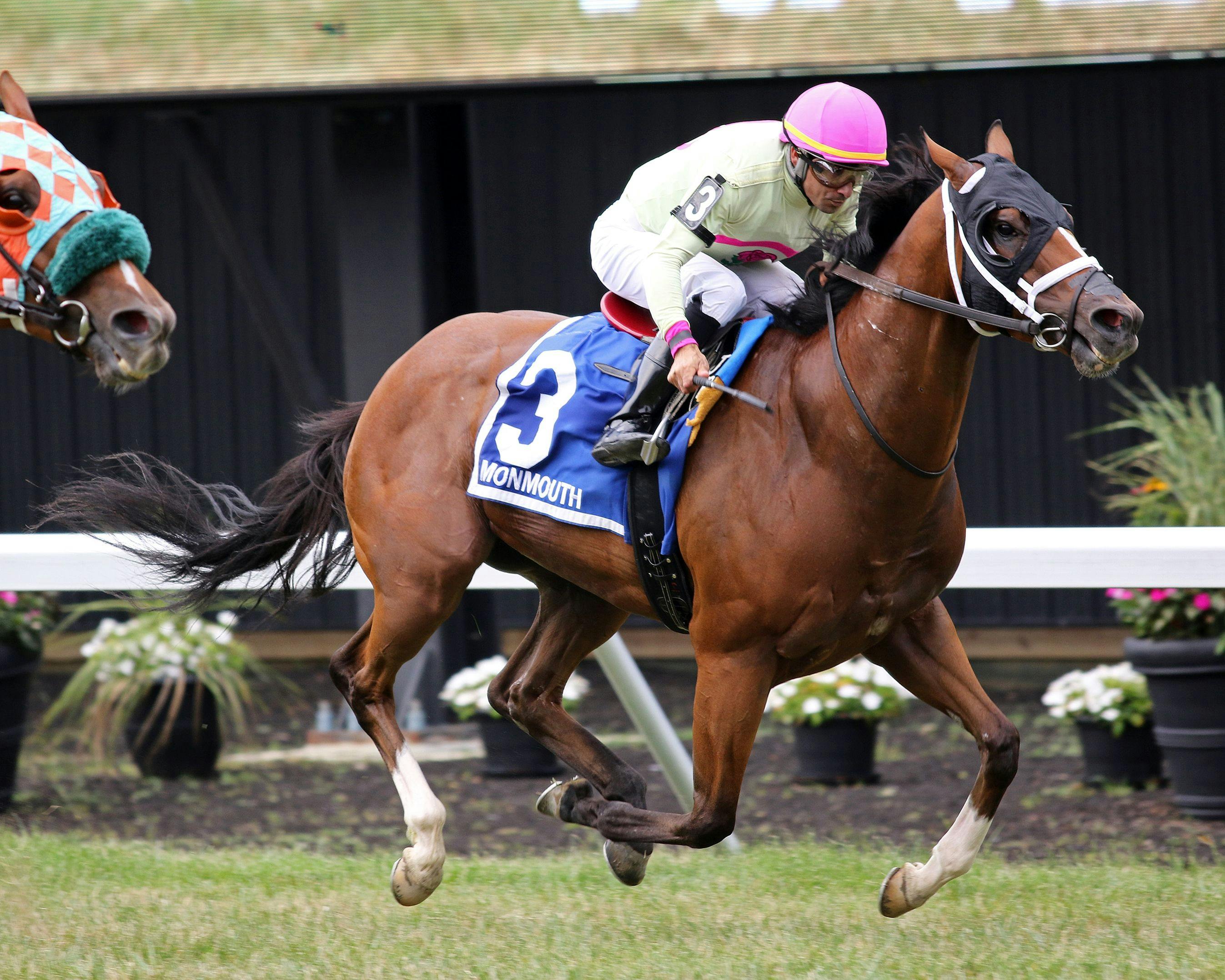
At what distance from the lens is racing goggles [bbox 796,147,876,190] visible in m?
3.38

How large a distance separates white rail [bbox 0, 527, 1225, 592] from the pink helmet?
143 centimetres

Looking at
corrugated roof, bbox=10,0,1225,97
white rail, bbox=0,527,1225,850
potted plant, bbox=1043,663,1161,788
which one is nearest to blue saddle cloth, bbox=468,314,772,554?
white rail, bbox=0,527,1225,850

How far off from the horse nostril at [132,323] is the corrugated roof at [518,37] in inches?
139

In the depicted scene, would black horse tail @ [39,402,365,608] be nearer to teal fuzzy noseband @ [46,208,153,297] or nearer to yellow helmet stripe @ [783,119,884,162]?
teal fuzzy noseband @ [46,208,153,297]

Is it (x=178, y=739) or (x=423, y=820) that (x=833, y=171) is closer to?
(x=423, y=820)

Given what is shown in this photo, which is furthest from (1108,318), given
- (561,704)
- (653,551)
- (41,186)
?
(41,186)

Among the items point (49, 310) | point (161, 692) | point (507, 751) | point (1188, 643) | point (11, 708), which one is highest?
point (49, 310)

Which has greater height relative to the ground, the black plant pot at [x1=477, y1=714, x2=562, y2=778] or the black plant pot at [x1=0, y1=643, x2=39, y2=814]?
the black plant pot at [x1=0, y1=643, x2=39, y2=814]

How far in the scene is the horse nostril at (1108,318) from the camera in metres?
2.94

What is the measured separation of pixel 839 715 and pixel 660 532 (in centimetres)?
317

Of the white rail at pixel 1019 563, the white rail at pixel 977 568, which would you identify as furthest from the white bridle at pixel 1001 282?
the white rail at pixel 977 568

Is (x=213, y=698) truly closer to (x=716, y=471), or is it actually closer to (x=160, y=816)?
(x=160, y=816)

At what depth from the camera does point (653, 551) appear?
12.0 feet

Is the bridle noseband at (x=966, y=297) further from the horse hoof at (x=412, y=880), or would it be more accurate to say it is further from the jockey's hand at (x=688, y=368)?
the horse hoof at (x=412, y=880)
